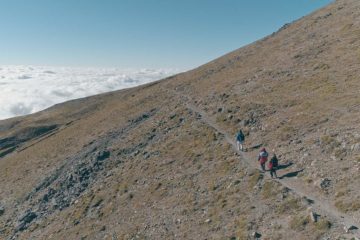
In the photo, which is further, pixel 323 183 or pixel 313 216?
pixel 323 183

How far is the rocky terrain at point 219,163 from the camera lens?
72.0ft

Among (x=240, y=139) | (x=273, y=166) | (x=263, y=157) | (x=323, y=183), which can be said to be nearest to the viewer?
(x=323, y=183)

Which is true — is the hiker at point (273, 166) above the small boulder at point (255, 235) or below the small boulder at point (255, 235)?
above

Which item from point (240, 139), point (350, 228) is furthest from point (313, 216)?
point (240, 139)

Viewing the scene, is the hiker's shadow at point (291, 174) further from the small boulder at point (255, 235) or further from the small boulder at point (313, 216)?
the small boulder at point (255, 235)

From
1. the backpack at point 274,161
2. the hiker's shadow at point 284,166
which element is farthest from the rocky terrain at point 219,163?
the backpack at point 274,161

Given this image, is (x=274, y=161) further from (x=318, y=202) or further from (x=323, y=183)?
(x=318, y=202)

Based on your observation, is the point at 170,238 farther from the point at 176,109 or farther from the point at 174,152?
the point at 176,109

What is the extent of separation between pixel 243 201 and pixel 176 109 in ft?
103

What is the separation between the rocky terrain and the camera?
21953 mm

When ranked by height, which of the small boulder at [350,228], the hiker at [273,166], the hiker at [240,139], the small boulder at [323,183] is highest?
the hiker at [240,139]

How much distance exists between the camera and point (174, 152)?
129 feet

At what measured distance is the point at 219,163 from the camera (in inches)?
1281

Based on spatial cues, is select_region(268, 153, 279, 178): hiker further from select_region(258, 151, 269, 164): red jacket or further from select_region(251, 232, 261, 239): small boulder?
select_region(251, 232, 261, 239): small boulder
